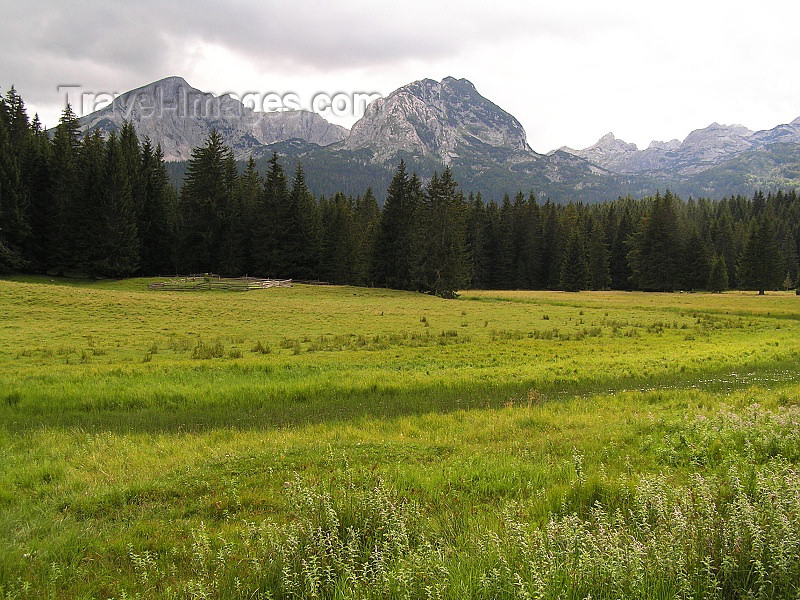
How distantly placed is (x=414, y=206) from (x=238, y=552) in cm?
7845

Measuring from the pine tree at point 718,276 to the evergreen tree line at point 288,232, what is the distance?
0.21 metres

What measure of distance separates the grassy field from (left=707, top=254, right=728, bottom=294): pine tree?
79.0 meters

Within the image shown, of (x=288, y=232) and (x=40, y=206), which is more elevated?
(x=40, y=206)

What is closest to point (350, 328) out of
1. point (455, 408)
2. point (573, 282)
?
point (455, 408)

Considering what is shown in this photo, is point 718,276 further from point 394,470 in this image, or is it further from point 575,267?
point 394,470

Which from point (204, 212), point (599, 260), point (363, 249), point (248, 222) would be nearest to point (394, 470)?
point (363, 249)

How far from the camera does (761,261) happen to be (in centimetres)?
9450

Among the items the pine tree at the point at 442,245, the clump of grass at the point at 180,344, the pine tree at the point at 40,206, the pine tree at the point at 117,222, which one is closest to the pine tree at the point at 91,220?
the pine tree at the point at 117,222

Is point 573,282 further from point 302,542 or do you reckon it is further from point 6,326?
point 302,542

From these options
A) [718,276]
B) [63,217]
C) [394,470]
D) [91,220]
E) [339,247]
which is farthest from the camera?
[718,276]

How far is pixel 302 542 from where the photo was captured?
16.5 feet

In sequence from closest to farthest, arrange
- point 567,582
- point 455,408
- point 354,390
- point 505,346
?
point 567,582 → point 455,408 → point 354,390 → point 505,346

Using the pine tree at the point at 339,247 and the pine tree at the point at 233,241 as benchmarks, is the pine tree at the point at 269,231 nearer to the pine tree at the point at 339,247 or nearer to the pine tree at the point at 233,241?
the pine tree at the point at 233,241

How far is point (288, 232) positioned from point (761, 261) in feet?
307
